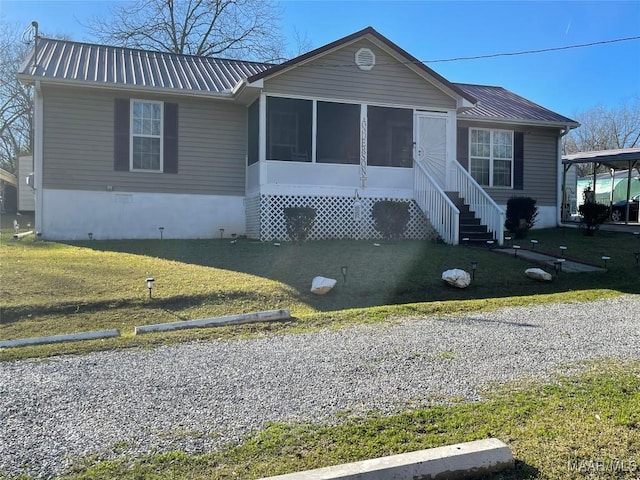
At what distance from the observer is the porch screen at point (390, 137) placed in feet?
42.3

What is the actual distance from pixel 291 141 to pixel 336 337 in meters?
8.85

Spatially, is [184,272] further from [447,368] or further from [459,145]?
[459,145]

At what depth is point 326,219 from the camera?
12070 millimetres

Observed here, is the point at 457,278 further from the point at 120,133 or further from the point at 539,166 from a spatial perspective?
the point at 539,166

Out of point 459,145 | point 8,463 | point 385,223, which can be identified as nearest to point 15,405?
point 8,463

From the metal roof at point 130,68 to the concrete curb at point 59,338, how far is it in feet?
25.5

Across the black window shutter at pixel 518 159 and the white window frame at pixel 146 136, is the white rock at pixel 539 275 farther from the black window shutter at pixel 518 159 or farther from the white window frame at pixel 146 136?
the white window frame at pixel 146 136

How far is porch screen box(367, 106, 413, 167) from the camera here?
12.9m

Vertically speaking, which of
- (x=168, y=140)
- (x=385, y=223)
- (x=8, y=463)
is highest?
(x=168, y=140)

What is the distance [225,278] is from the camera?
777cm

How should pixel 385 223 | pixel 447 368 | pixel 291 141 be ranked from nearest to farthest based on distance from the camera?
pixel 447 368, pixel 385 223, pixel 291 141

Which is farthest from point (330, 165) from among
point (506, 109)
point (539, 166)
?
point (539, 166)

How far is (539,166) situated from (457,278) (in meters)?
9.74

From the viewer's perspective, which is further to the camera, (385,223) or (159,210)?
(159,210)
